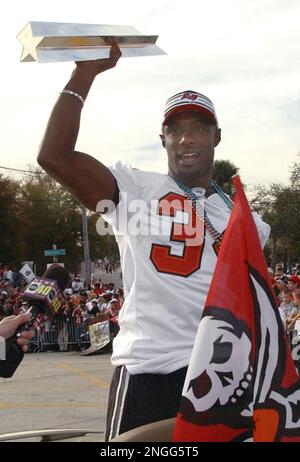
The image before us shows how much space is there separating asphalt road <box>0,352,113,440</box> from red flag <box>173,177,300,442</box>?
18.5 feet

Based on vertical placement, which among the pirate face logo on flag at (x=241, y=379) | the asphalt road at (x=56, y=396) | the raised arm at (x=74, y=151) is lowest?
the asphalt road at (x=56, y=396)

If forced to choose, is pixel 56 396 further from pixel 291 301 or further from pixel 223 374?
pixel 223 374

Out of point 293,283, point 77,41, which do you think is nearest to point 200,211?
point 77,41

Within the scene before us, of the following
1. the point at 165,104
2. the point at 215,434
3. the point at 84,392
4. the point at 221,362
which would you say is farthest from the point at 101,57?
the point at 84,392

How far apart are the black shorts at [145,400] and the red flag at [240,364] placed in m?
0.63

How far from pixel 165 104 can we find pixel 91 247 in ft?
192

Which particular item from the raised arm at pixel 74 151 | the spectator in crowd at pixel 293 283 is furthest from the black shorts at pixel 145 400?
the spectator in crowd at pixel 293 283

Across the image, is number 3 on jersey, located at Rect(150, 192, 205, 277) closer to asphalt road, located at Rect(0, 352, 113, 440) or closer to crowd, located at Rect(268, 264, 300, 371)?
asphalt road, located at Rect(0, 352, 113, 440)

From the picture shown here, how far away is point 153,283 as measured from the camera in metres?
2.87

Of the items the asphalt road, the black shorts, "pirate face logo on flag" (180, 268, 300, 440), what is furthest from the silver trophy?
the asphalt road

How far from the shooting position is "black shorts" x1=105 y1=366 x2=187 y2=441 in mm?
2842

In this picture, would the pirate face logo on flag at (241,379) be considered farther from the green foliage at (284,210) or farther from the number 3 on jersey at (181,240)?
the green foliage at (284,210)

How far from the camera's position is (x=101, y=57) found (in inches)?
108

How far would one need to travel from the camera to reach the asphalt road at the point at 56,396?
336 inches
